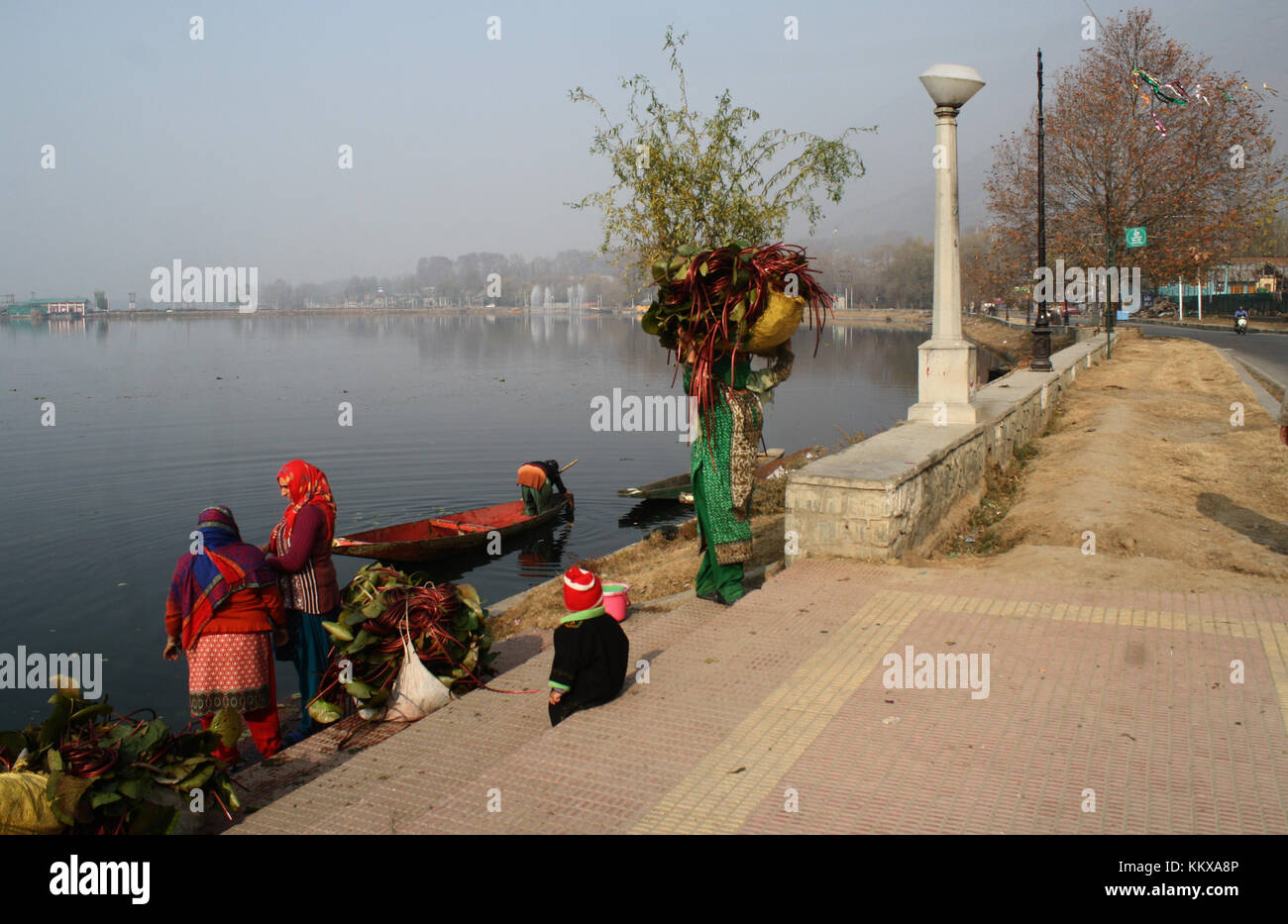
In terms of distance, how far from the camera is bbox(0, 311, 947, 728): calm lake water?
44.4ft

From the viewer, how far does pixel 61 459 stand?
24.9 metres

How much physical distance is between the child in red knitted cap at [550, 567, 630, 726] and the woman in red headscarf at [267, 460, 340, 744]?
2.17 meters

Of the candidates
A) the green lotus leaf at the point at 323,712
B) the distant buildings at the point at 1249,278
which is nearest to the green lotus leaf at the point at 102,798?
the green lotus leaf at the point at 323,712

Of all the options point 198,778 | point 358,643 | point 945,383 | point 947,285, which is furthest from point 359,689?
point 947,285

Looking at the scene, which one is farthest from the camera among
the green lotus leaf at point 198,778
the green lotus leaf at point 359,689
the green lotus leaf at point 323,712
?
the green lotus leaf at point 323,712

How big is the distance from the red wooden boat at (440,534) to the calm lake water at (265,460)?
16.0 inches

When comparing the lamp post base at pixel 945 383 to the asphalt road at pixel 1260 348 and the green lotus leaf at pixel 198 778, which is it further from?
the asphalt road at pixel 1260 348

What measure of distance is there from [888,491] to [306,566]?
415cm

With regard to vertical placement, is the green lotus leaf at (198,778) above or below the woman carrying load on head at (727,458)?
below

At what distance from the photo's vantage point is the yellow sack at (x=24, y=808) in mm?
4168

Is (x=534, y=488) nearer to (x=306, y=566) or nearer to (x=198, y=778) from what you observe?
(x=306, y=566)

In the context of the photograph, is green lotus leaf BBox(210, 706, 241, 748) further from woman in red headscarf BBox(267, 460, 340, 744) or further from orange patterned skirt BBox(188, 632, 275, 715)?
woman in red headscarf BBox(267, 460, 340, 744)

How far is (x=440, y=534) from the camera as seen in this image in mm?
15938
